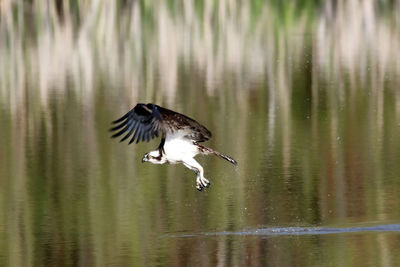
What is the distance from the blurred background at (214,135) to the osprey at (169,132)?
57 centimetres

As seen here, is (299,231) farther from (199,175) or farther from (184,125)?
(184,125)

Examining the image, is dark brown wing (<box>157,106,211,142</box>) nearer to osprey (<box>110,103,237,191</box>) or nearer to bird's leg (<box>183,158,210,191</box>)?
osprey (<box>110,103,237,191</box>)

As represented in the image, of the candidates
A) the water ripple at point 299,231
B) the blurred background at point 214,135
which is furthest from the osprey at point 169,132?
the blurred background at point 214,135

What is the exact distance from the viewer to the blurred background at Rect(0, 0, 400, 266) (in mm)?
9602

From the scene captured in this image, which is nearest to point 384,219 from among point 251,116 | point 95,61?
point 251,116

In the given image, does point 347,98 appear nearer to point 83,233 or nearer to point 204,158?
point 204,158

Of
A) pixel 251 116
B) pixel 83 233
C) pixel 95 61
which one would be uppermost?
pixel 95 61

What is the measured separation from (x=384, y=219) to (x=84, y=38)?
16255 mm

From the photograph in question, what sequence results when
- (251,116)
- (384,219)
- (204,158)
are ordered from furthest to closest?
(251,116)
(204,158)
(384,219)

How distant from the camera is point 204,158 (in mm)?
13648

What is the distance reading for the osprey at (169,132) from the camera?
9.69 meters

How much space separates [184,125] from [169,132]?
5.7 inches

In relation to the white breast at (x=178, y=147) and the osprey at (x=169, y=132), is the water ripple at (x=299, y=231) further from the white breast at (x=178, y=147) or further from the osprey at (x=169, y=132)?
the white breast at (x=178, y=147)

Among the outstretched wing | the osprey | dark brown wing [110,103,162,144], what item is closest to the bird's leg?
the osprey
